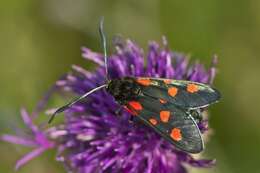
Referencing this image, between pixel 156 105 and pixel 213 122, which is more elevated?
pixel 156 105

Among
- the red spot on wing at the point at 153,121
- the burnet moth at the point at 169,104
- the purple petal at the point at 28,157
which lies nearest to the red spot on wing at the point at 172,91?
the burnet moth at the point at 169,104

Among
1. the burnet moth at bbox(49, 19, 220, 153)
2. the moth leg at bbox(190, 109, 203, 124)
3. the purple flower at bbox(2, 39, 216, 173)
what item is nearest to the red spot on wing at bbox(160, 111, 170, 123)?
the burnet moth at bbox(49, 19, 220, 153)

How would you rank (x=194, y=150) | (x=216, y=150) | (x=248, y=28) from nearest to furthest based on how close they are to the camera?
(x=194, y=150)
(x=216, y=150)
(x=248, y=28)

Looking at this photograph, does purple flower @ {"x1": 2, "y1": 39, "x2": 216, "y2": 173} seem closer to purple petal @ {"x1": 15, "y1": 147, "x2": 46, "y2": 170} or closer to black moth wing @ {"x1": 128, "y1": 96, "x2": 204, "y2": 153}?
purple petal @ {"x1": 15, "y1": 147, "x2": 46, "y2": 170}

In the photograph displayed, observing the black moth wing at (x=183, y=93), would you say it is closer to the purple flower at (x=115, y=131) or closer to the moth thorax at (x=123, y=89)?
the moth thorax at (x=123, y=89)

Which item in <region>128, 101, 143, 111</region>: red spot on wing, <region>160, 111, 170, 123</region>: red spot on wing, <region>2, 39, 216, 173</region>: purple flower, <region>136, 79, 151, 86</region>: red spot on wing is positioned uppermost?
<region>136, 79, 151, 86</region>: red spot on wing

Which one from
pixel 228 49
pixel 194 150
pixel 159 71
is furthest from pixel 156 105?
pixel 228 49

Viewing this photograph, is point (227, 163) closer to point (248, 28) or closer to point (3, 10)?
point (248, 28)
